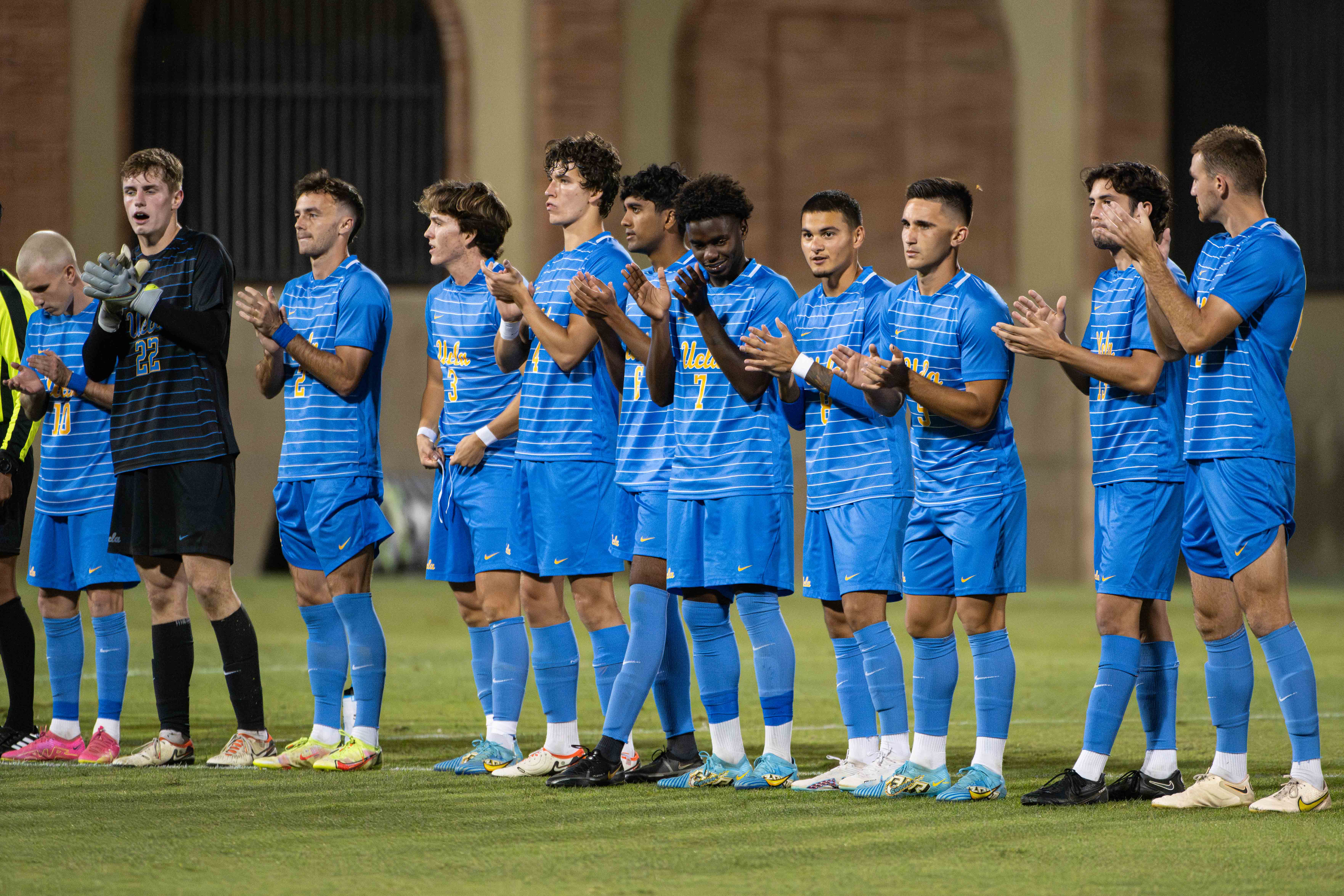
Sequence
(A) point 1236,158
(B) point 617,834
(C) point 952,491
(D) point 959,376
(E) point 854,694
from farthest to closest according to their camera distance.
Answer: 1. (E) point 854,694
2. (D) point 959,376
3. (C) point 952,491
4. (A) point 1236,158
5. (B) point 617,834

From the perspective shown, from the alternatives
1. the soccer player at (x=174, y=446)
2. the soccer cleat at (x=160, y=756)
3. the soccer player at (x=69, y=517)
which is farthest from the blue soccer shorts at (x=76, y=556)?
the soccer cleat at (x=160, y=756)

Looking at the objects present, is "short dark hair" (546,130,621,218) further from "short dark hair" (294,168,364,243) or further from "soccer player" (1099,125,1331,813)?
"soccer player" (1099,125,1331,813)

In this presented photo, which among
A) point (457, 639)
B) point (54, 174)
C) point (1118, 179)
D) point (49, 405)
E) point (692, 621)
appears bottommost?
point (457, 639)

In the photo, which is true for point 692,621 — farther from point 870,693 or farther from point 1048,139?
point 1048,139

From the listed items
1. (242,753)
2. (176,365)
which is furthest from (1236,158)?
(242,753)

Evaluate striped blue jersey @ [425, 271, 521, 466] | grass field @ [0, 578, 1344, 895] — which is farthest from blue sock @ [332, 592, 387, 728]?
striped blue jersey @ [425, 271, 521, 466]

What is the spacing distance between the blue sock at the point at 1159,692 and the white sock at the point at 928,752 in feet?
2.31

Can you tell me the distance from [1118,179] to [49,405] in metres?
4.31

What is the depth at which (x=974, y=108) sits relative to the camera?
19.2 meters

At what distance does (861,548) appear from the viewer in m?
5.73

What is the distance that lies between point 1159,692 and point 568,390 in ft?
7.79

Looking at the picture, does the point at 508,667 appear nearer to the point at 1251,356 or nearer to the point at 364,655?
the point at 364,655

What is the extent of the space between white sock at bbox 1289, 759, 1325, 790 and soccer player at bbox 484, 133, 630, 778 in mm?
2359

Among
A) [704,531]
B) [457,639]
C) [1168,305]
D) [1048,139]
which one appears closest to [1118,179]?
[1168,305]
